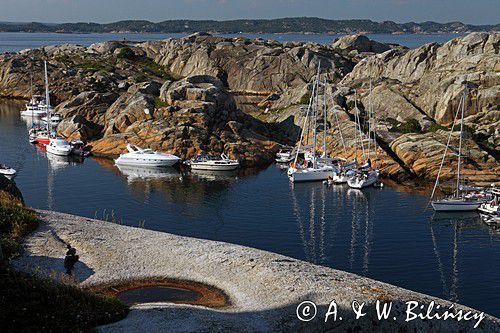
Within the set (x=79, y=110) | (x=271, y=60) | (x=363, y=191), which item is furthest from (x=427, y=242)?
(x=271, y=60)

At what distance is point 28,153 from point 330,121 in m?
50.0

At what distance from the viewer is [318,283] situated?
2497 centimetres

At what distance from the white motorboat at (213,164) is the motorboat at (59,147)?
69.8 ft

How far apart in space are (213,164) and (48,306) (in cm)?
6272

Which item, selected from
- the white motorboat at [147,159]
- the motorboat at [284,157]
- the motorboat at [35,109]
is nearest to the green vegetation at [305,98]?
the motorboat at [284,157]

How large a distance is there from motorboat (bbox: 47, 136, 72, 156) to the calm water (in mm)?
2527

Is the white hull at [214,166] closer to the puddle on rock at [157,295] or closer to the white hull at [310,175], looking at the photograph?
the white hull at [310,175]

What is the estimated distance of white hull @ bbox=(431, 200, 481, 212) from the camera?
204 ft

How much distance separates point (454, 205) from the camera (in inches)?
2454

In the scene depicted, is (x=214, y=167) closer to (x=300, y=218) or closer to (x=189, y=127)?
(x=189, y=127)

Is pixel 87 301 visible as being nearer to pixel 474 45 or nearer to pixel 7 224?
pixel 7 224

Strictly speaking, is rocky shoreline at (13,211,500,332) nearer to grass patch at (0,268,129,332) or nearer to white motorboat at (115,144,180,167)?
grass patch at (0,268,129,332)

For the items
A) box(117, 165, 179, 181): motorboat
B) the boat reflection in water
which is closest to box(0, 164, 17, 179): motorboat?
box(117, 165, 179, 181): motorboat

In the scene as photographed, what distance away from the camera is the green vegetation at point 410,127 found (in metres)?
88.2
